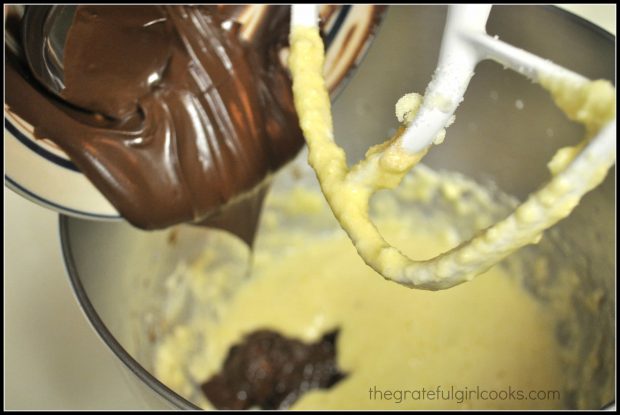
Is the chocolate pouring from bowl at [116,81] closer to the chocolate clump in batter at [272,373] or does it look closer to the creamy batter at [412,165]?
the creamy batter at [412,165]

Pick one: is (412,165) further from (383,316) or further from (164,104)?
(383,316)

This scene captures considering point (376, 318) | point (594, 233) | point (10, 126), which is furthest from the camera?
point (376, 318)

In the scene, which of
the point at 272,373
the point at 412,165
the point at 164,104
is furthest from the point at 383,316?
the point at 412,165

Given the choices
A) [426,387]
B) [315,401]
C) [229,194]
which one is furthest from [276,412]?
[229,194]

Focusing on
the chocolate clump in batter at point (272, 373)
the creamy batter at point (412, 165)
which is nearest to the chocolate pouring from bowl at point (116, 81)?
the creamy batter at point (412, 165)

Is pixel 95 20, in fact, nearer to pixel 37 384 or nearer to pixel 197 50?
pixel 197 50

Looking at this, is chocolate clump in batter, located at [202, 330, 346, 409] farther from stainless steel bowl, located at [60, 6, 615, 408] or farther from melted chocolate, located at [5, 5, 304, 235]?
melted chocolate, located at [5, 5, 304, 235]
